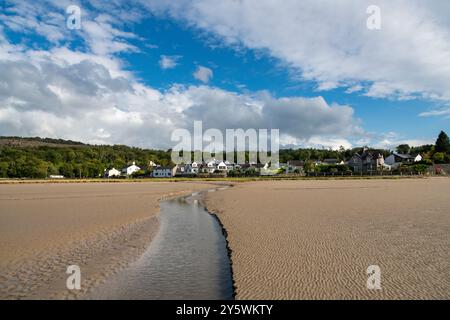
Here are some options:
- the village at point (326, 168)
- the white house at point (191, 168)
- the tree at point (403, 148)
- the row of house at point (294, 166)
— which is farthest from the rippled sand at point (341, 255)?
the tree at point (403, 148)

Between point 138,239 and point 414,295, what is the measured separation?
9.83 metres

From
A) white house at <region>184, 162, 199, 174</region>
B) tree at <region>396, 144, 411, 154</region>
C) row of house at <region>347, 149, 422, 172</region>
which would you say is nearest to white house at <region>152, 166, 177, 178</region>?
white house at <region>184, 162, 199, 174</region>

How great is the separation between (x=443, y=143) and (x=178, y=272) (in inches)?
4836

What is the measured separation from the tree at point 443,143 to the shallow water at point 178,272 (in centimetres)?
11652

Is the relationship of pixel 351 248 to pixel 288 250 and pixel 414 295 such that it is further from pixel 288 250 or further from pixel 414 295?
pixel 414 295

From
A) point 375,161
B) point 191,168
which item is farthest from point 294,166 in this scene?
point 191,168

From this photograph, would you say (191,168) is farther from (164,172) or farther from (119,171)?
(119,171)

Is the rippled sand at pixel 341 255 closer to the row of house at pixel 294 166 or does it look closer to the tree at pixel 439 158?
the row of house at pixel 294 166

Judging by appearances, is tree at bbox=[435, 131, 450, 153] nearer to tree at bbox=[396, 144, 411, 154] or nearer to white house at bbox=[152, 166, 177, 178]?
tree at bbox=[396, 144, 411, 154]

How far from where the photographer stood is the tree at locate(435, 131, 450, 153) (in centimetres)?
10492

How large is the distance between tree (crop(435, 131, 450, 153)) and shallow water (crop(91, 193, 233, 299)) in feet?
382

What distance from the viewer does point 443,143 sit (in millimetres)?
106250

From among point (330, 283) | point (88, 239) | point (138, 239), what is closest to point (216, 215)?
point (138, 239)

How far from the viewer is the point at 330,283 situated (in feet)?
22.5
